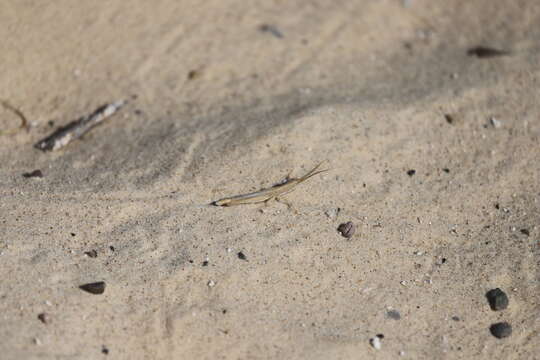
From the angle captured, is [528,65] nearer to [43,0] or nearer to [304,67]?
[304,67]

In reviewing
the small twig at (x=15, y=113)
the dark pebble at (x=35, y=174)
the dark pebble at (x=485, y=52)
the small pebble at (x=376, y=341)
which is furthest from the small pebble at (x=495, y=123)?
the small twig at (x=15, y=113)

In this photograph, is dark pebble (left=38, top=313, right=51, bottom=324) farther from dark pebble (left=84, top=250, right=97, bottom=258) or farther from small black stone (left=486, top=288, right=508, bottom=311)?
small black stone (left=486, top=288, right=508, bottom=311)

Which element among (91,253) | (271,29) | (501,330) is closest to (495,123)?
(501,330)

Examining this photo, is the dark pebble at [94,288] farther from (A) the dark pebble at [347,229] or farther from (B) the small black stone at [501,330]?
(B) the small black stone at [501,330]

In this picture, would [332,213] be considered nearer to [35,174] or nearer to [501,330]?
[501,330]

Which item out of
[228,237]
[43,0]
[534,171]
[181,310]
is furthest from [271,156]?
[43,0]
